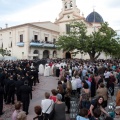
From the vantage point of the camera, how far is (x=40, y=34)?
45.2 meters

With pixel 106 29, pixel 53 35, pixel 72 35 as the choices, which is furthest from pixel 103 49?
pixel 53 35

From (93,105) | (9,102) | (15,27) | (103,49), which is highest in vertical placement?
(15,27)

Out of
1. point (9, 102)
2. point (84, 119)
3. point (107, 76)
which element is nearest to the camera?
point (84, 119)

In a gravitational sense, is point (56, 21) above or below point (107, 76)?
above

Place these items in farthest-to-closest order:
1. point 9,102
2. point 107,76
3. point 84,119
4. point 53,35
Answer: point 53,35 < point 107,76 < point 9,102 < point 84,119

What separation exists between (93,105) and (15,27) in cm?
4000

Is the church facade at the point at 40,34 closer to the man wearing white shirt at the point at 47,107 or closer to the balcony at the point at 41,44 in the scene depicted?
the balcony at the point at 41,44

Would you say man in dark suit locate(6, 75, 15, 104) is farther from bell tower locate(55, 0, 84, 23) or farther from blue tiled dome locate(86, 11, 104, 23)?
blue tiled dome locate(86, 11, 104, 23)

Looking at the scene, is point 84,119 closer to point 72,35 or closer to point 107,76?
point 107,76

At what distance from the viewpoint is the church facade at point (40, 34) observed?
141ft

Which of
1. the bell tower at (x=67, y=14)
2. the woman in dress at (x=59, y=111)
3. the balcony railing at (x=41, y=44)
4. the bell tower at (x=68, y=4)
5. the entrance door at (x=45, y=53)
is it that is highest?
the bell tower at (x=68, y=4)

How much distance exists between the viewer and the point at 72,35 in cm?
3372

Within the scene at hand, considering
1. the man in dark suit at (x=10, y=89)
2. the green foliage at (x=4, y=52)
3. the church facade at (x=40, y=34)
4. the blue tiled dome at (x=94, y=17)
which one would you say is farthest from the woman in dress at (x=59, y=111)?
the blue tiled dome at (x=94, y=17)

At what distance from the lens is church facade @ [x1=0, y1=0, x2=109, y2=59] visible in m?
43.0
